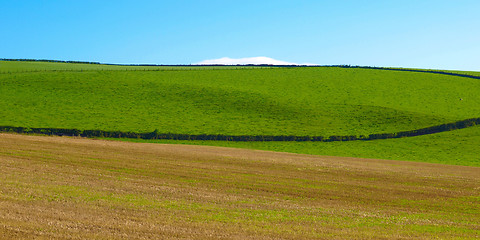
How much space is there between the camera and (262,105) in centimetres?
6981

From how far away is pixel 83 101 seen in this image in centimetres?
6719

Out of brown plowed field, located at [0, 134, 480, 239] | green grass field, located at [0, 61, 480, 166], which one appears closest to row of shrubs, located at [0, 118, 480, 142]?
green grass field, located at [0, 61, 480, 166]

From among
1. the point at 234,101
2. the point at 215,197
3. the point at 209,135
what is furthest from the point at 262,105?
the point at 215,197

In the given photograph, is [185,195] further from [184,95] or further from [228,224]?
[184,95]

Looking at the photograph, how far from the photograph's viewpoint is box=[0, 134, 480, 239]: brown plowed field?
16516 mm

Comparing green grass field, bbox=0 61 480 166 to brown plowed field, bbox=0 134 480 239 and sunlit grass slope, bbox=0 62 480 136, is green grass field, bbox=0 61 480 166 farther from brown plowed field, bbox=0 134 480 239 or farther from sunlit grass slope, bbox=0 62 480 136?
brown plowed field, bbox=0 134 480 239

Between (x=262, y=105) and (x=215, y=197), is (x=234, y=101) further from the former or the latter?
(x=215, y=197)

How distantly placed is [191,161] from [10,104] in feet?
129

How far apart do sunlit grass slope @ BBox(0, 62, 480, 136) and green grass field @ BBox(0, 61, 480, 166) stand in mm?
137

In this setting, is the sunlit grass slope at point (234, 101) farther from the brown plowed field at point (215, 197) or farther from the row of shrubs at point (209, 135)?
the brown plowed field at point (215, 197)

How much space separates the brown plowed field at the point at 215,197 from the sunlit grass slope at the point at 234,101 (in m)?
19.4

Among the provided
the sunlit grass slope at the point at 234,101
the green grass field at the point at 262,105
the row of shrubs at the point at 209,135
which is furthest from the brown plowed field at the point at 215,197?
the sunlit grass slope at the point at 234,101

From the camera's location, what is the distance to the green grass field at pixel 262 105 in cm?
5409

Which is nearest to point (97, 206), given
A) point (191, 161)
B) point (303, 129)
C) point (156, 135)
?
point (191, 161)
